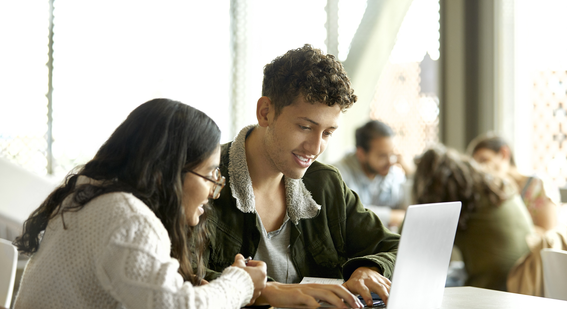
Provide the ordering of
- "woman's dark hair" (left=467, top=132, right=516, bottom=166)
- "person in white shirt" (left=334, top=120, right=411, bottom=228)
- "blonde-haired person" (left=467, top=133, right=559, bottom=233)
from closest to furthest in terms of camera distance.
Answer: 1. "blonde-haired person" (left=467, top=133, right=559, bottom=233)
2. "woman's dark hair" (left=467, top=132, right=516, bottom=166)
3. "person in white shirt" (left=334, top=120, right=411, bottom=228)

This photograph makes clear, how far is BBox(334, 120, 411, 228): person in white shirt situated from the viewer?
4156 millimetres

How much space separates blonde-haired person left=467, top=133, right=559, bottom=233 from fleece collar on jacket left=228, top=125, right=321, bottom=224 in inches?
88.6

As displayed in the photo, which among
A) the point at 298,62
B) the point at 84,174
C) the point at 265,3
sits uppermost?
the point at 265,3

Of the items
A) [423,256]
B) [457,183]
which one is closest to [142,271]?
[423,256]

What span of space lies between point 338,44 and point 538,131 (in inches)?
70.7

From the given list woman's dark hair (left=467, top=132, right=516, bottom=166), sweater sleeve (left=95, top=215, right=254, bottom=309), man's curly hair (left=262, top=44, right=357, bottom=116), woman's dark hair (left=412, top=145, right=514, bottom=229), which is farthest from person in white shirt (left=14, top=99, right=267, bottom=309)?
woman's dark hair (left=467, top=132, right=516, bottom=166)

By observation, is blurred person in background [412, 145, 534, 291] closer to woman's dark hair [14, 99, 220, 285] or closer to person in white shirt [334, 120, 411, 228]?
person in white shirt [334, 120, 411, 228]

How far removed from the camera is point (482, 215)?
3041 mm

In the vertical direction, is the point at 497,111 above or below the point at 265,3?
below

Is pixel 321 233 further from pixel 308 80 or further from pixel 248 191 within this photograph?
pixel 308 80

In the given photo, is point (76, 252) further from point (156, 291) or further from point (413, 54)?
point (413, 54)

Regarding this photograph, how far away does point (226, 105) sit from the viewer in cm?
471

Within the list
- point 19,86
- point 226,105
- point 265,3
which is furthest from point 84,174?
point 265,3

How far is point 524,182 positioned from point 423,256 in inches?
104
